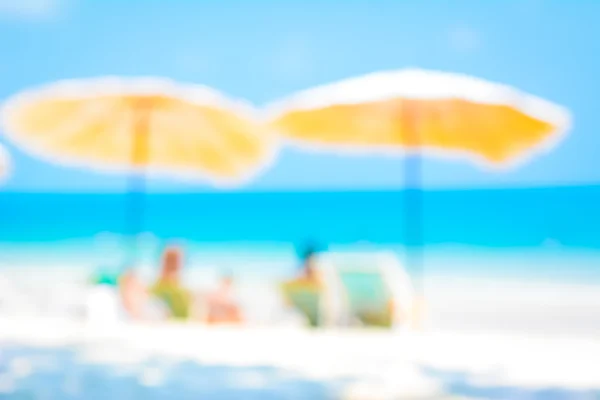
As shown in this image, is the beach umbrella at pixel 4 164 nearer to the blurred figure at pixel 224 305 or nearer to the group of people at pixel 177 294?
the group of people at pixel 177 294

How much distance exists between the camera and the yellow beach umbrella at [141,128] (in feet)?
11.1

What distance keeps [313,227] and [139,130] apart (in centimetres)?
89

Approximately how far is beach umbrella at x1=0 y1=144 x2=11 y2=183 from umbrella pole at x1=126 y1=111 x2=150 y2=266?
0.52 m

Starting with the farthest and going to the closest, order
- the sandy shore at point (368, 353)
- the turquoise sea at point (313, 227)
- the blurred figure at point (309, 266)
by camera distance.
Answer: the blurred figure at point (309, 266) < the turquoise sea at point (313, 227) < the sandy shore at point (368, 353)

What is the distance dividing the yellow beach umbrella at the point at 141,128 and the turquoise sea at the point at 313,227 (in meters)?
0.15

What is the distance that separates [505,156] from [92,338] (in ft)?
6.11

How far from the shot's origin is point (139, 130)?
3.52 meters

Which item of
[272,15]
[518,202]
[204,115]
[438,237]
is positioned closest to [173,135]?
[204,115]

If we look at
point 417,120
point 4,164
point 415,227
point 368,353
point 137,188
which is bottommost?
point 368,353

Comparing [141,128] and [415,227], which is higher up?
[141,128]

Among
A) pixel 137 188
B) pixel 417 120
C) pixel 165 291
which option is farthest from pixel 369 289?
pixel 137 188

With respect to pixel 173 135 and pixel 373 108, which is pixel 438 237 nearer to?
pixel 373 108

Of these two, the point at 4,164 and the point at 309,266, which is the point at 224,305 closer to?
the point at 309,266

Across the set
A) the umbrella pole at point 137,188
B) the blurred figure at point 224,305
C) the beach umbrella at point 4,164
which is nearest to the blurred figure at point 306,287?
the blurred figure at point 224,305
